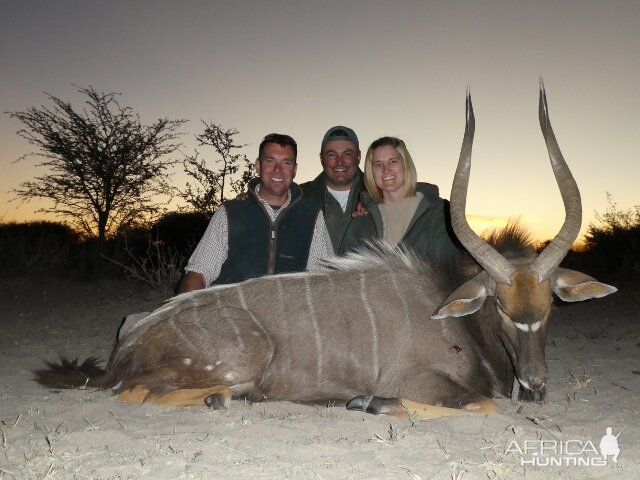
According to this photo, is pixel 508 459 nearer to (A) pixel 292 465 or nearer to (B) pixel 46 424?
(A) pixel 292 465

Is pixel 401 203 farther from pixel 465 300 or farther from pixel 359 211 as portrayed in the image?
pixel 465 300

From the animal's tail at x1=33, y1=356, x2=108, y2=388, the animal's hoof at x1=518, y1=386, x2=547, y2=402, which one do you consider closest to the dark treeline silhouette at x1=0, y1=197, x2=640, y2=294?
the animal's tail at x1=33, y1=356, x2=108, y2=388

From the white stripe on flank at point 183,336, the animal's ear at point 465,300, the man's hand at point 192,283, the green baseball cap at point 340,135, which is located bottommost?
the white stripe on flank at point 183,336

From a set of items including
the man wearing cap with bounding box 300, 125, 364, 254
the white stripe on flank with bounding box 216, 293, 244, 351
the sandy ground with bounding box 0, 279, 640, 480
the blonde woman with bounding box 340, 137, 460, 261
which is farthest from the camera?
the man wearing cap with bounding box 300, 125, 364, 254

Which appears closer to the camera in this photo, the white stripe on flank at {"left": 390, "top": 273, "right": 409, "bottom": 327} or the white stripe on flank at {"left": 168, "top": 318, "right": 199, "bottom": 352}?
the white stripe on flank at {"left": 168, "top": 318, "right": 199, "bottom": 352}

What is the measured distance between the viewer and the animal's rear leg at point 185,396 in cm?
285

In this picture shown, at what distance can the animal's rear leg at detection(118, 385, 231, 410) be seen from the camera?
2.85 metres

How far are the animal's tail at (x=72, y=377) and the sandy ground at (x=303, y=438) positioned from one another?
0.07 m

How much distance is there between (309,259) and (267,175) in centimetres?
65

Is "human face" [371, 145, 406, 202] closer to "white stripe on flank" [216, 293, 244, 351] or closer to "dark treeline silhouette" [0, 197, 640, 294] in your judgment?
"white stripe on flank" [216, 293, 244, 351]

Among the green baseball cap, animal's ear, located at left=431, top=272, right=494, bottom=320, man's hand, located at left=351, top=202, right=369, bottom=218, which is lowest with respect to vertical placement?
animal's ear, located at left=431, top=272, right=494, bottom=320

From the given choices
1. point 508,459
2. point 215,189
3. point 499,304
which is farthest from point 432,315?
point 215,189

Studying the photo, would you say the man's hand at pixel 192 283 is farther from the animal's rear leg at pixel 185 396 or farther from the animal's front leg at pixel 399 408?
the animal's front leg at pixel 399 408

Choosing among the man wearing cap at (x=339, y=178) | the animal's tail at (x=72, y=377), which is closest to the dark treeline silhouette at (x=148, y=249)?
the man wearing cap at (x=339, y=178)
